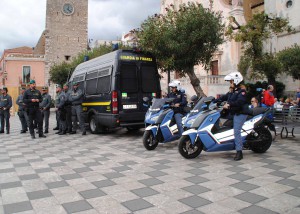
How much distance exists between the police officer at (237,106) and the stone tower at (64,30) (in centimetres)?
4441

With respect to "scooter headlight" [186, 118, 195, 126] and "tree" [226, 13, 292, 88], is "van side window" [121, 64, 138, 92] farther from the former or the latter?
"tree" [226, 13, 292, 88]

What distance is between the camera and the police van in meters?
9.27

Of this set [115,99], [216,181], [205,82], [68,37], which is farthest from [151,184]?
[68,37]

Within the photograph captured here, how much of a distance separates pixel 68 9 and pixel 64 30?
338 centimetres

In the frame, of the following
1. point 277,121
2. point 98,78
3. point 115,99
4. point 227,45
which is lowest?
point 277,121

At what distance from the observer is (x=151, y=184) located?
4.52m

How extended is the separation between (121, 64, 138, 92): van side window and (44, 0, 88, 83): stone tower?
132ft

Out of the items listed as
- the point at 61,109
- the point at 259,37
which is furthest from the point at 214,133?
the point at 259,37

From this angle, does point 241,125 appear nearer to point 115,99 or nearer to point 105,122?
point 115,99

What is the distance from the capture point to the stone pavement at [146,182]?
12.0 feet

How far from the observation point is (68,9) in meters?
47.2

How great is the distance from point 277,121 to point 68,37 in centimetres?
4353

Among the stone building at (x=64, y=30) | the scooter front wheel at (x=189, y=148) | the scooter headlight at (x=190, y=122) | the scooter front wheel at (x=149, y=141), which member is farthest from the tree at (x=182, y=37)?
the stone building at (x=64, y=30)

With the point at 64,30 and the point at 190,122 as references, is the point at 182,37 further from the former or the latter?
the point at 64,30
